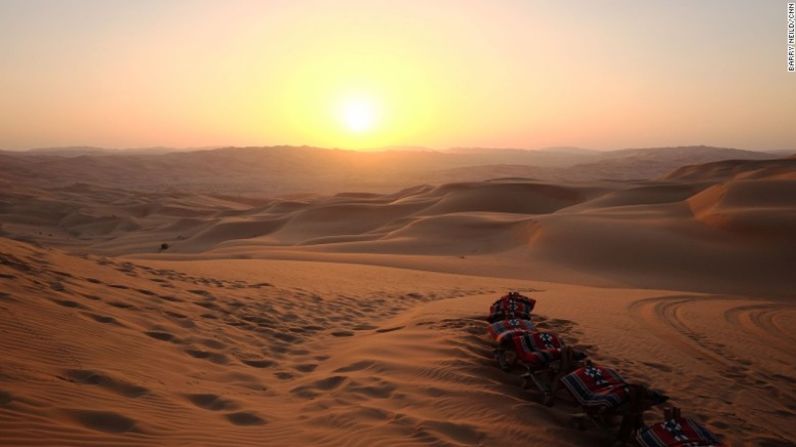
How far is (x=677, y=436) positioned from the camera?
397 centimetres

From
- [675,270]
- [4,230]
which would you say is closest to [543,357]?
[675,270]

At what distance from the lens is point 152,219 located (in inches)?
1335

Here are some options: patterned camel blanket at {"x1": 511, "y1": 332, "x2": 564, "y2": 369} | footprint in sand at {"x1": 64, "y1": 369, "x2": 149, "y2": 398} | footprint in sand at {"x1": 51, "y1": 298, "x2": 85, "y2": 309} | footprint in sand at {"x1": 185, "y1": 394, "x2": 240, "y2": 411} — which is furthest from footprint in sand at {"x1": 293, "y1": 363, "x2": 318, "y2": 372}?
footprint in sand at {"x1": 51, "y1": 298, "x2": 85, "y2": 309}

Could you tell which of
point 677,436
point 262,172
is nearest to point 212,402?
point 677,436

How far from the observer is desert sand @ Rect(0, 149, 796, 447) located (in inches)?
172

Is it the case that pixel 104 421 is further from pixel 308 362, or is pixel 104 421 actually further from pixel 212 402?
pixel 308 362

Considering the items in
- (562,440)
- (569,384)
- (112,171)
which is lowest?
(562,440)

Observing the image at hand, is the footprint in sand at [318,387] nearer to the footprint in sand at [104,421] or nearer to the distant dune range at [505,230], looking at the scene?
the footprint in sand at [104,421]

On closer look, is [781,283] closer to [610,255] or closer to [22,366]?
[610,255]

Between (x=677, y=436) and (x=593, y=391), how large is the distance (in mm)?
872

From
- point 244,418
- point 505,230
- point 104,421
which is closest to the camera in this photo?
point 104,421

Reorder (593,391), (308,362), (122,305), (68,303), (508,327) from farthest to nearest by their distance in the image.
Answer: (122,305), (508,327), (308,362), (68,303), (593,391)

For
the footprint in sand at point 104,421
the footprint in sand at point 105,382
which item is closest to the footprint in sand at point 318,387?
the footprint in sand at point 105,382

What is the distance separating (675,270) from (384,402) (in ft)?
43.6
